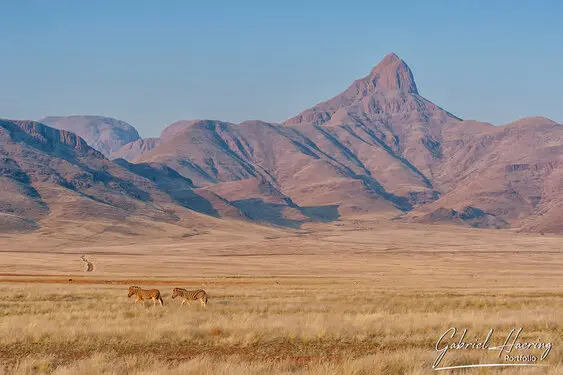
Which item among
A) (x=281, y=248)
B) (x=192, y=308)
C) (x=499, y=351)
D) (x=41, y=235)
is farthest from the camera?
(x=41, y=235)

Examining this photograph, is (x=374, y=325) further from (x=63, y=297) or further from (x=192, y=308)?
(x=63, y=297)

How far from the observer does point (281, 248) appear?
18062cm

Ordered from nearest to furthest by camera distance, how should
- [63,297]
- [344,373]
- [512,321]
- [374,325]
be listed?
[344,373] → [374,325] → [512,321] → [63,297]

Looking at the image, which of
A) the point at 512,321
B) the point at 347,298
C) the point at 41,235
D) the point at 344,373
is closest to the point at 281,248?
the point at 41,235

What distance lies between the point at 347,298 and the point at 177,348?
1854 centimetres

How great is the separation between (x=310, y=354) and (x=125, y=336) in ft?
19.6

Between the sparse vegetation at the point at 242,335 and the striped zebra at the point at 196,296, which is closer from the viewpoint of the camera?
the sparse vegetation at the point at 242,335

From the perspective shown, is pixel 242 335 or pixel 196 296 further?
pixel 196 296

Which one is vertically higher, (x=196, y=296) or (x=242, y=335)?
(x=242, y=335)

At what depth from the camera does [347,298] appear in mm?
38750

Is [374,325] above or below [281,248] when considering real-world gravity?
above

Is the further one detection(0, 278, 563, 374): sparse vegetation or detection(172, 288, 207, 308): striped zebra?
detection(172, 288, 207, 308): striped zebra

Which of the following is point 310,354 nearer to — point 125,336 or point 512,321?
point 125,336

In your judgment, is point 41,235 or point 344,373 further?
point 41,235
